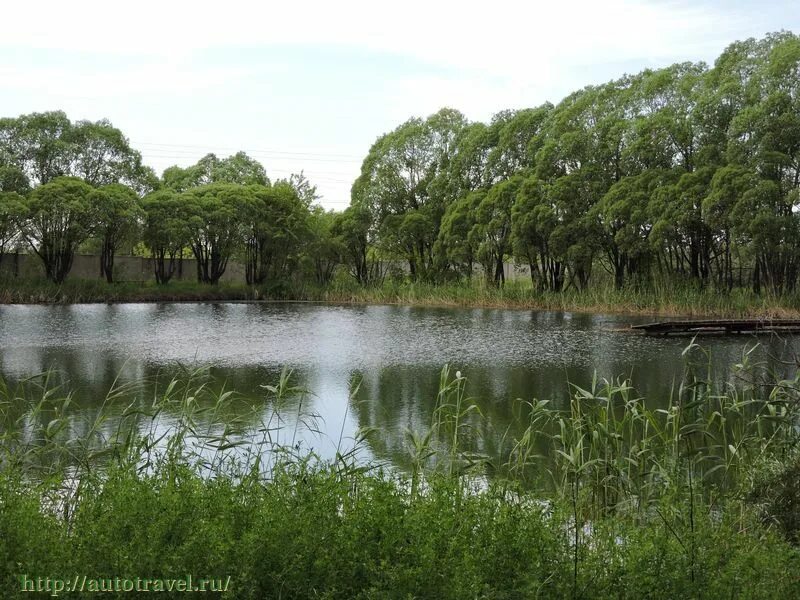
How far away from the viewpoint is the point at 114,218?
105ft

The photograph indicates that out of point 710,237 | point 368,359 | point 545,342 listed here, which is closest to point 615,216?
point 710,237

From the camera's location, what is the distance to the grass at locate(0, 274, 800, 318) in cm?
2366

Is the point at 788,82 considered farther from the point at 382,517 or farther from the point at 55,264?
the point at 55,264

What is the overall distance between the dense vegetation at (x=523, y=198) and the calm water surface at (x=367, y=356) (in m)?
5.50

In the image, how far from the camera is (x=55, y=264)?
31.1m

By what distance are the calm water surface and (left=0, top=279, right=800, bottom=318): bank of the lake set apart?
3218mm

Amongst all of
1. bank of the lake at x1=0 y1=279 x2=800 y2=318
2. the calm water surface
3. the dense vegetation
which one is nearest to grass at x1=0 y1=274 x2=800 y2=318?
bank of the lake at x1=0 y1=279 x2=800 y2=318

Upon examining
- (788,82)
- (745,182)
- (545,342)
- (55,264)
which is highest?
(788,82)

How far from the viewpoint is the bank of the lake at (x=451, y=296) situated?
77.5 ft

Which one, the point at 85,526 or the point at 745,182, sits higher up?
the point at 745,182

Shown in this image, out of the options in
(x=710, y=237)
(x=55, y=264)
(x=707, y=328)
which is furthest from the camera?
(x=55, y=264)

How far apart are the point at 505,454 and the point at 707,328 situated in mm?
13132

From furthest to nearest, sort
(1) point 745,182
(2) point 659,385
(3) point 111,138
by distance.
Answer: (3) point 111,138
(1) point 745,182
(2) point 659,385

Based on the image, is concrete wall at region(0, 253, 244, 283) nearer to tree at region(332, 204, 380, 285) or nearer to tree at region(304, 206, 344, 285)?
tree at region(304, 206, 344, 285)
